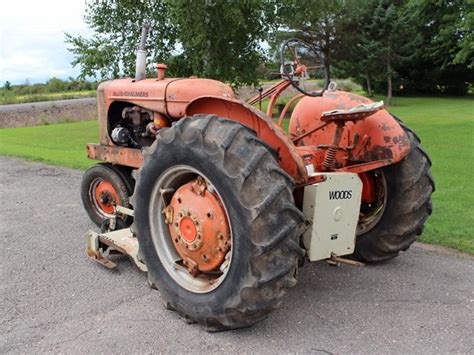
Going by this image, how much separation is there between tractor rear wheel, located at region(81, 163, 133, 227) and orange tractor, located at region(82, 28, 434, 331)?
27cm

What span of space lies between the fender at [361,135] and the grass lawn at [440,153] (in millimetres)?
1719

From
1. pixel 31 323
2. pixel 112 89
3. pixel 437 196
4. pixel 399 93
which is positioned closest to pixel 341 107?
pixel 112 89

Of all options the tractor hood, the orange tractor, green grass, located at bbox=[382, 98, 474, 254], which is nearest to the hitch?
the orange tractor

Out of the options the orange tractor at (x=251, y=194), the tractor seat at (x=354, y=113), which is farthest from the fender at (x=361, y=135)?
the tractor seat at (x=354, y=113)

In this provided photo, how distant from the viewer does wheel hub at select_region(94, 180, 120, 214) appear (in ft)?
16.8

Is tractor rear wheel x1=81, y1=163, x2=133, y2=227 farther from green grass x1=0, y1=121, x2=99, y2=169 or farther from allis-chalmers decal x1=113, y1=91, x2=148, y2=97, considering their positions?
green grass x1=0, y1=121, x2=99, y2=169

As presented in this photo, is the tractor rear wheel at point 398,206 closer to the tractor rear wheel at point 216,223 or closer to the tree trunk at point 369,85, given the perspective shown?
the tractor rear wheel at point 216,223

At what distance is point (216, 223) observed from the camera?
3.14m

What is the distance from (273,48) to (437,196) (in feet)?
39.7

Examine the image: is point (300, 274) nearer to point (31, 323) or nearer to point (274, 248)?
point (274, 248)

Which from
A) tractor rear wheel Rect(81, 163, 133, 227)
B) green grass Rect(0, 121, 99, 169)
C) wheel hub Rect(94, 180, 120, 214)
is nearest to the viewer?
tractor rear wheel Rect(81, 163, 133, 227)

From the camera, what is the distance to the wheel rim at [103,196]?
5.13 metres

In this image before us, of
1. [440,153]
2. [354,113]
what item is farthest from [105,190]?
[440,153]

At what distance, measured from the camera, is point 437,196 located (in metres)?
6.85
